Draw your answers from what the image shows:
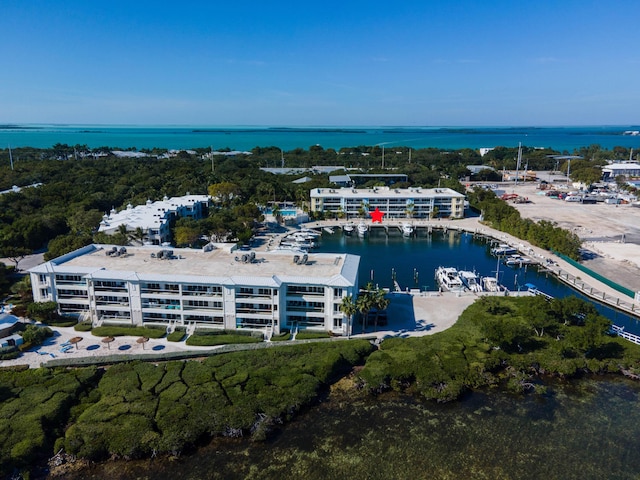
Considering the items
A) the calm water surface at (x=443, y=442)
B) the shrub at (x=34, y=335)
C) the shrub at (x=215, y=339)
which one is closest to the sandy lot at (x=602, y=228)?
the calm water surface at (x=443, y=442)

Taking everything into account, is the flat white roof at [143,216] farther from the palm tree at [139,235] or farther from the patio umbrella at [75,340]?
the patio umbrella at [75,340]

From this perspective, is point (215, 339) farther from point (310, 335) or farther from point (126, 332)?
point (126, 332)

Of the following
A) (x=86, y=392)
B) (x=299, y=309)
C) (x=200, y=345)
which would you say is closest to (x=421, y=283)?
(x=299, y=309)

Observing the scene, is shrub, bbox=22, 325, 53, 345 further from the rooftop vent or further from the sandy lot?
the sandy lot

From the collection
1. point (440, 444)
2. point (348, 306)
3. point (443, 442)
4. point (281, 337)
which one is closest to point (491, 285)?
point (348, 306)

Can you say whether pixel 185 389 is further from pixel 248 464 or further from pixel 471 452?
pixel 471 452

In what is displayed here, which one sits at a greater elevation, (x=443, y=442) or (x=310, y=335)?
(x=310, y=335)

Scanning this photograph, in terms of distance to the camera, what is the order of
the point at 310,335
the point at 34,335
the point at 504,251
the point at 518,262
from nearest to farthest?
the point at 34,335 → the point at 310,335 → the point at 518,262 → the point at 504,251

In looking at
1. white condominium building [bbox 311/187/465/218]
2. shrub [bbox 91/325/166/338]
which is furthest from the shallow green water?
white condominium building [bbox 311/187/465/218]
